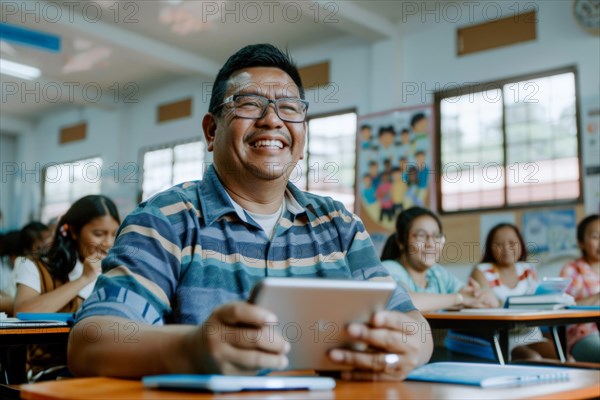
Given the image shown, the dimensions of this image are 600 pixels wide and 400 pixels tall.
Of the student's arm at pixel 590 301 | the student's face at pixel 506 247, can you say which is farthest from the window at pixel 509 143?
the student's arm at pixel 590 301

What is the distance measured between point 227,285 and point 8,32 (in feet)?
20.5

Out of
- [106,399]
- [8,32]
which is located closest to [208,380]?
[106,399]

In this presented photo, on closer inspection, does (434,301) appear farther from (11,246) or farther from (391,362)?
(11,246)

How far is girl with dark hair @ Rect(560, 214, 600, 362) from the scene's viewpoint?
11.3ft

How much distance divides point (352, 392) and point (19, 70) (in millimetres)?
8646

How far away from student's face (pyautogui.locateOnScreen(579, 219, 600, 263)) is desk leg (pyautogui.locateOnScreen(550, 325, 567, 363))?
3.04 ft

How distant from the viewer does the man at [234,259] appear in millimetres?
839

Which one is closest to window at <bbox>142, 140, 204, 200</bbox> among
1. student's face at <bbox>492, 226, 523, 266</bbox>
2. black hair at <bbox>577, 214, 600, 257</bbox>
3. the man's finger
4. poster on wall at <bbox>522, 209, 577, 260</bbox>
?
poster on wall at <bbox>522, 209, 577, 260</bbox>

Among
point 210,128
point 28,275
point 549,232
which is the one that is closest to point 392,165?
point 549,232

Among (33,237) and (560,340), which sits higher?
(33,237)

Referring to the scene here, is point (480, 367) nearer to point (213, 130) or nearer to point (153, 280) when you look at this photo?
point (153, 280)

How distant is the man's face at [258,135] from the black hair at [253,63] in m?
0.01

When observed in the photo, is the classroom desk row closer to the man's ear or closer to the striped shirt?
the striped shirt

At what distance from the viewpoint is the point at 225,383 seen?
0.75 metres
